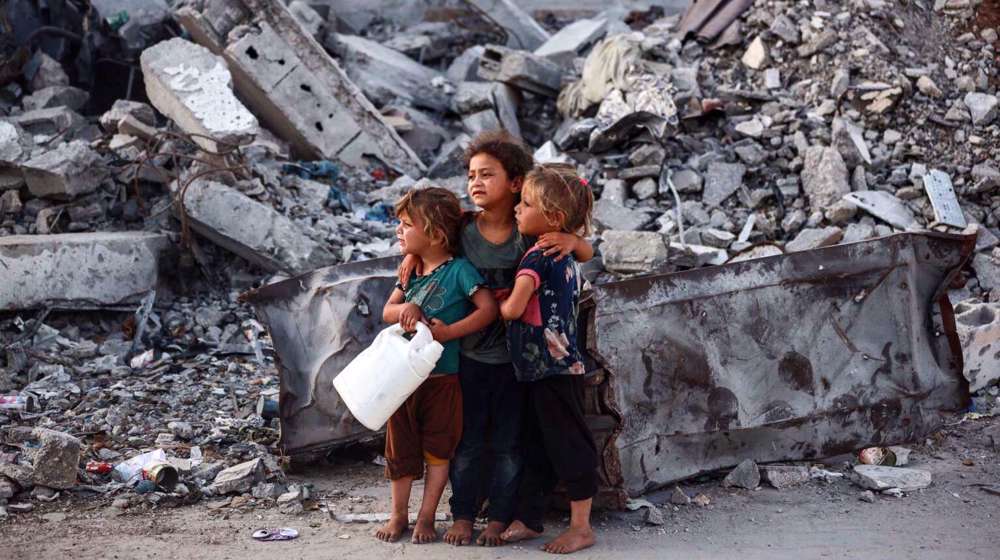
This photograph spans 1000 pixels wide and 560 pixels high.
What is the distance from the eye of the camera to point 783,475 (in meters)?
4.20

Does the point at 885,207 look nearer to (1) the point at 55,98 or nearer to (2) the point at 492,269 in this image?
(2) the point at 492,269

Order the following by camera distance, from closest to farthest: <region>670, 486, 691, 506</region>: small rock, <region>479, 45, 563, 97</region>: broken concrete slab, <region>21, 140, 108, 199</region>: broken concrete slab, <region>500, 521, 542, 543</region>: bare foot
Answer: <region>500, 521, 542, 543</region>: bare foot, <region>670, 486, 691, 506</region>: small rock, <region>21, 140, 108, 199</region>: broken concrete slab, <region>479, 45, 563, 97</region>: broken concrete slab

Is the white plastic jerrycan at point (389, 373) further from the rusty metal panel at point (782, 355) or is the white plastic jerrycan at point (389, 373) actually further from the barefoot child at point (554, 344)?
the rusty metal panel at point (782, 355)

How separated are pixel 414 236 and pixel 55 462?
5.91ft

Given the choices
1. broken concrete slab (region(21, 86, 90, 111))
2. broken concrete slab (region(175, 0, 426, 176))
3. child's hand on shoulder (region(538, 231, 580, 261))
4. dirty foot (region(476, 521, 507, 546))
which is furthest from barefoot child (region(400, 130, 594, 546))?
broken concrete slab (region(21, 86, 90, 111))

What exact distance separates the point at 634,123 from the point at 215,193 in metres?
3.40

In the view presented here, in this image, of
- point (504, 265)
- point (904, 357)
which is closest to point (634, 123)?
point (904, 357)

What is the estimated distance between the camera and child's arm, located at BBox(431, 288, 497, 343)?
3.41 metres

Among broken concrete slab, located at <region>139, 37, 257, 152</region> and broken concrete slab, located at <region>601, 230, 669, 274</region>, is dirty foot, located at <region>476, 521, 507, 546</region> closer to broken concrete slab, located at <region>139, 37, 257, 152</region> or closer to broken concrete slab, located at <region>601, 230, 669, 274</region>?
broken concrete slab, located at <region>601, 230, 669, 274</region>

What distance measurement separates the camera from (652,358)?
404cm

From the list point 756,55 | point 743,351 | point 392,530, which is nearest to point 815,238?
point 756,55

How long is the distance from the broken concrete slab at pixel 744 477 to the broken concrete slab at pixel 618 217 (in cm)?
348

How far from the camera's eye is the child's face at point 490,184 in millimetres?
3488

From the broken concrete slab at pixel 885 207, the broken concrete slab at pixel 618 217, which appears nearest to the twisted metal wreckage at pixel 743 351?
the broken concrete slab at pixel 885 207
